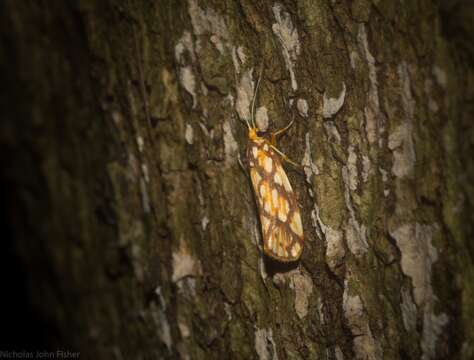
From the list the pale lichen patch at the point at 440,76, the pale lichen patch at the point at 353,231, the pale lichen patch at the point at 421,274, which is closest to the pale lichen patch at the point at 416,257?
the pale lichen patch at the point at 421,274

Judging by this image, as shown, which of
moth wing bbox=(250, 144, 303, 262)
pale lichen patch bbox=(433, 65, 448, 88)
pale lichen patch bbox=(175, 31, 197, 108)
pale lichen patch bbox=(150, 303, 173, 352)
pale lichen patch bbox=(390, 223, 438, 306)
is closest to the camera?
pale lichen patch bbox=(150, 303, 173, 352)

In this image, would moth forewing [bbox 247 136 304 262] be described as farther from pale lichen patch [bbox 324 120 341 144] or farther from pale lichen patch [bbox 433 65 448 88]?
pale lichen patch [bbox 433 65 448 88]

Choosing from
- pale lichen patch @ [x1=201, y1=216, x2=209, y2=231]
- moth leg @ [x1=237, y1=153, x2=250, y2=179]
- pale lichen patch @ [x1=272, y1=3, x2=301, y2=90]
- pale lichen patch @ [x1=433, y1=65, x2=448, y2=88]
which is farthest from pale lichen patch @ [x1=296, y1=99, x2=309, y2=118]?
pale lichen patch @ [x1=433, y1=65, x2=448, y2=88]

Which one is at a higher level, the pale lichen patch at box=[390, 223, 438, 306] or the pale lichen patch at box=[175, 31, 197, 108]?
the pale lichen patch at box=[175, 31, 197, 108]

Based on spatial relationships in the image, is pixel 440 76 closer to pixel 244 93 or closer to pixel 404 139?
pixel 404 139

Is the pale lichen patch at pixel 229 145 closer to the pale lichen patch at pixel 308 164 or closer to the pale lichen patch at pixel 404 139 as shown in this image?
the pale lichen patch at pixel 308 164

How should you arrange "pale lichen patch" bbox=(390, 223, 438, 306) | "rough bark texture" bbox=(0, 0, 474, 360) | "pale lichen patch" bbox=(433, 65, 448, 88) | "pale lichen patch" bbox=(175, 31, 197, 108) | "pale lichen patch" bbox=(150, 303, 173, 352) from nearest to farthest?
"rough bark texture" bbox=(0, 0, 474, 360), "pale lichen patch" bbox=(150, 303, 173, 352), "pale lichen patch" bbox=(175, 31, 197, 108), "pale lichen patch" bbox=(390, 223, 438, 306), "pale lichen patch" bbox=(433, 65, 448, 88)

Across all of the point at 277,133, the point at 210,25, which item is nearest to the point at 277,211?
the point at 277,133
